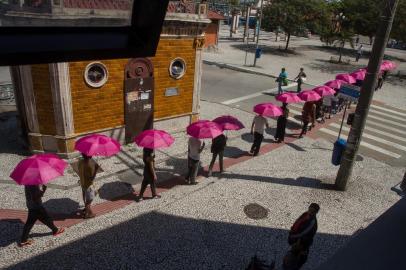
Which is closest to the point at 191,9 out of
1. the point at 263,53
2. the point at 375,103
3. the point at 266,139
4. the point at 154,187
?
the point at 266,139

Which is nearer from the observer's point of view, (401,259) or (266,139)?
(401,259)

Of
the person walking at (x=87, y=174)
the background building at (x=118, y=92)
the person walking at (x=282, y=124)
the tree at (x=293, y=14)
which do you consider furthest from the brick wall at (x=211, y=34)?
the person walking at (x=87, y=174)

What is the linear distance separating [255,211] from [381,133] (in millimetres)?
10250

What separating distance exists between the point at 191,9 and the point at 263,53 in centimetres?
2660

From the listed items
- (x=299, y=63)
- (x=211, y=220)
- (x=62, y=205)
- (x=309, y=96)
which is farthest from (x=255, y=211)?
(x=299, y=63)

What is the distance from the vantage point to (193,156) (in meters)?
10.4

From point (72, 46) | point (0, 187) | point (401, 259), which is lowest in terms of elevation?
point (0, 187)

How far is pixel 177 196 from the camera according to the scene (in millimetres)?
10086

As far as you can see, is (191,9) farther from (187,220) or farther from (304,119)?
(187,220)

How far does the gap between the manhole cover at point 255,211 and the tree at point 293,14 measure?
30929mm

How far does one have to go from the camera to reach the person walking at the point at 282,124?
13867mm

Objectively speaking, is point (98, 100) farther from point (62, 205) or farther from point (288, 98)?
point (288, 98)

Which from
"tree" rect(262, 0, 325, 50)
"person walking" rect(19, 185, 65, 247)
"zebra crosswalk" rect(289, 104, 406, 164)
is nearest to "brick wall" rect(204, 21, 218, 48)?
"tree" rect(262, 0, 325, 50)

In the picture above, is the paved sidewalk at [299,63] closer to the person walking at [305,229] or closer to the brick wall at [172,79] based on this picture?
the brick wall at [172,79]
